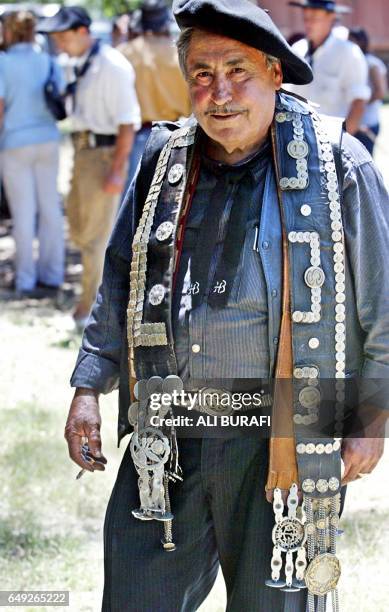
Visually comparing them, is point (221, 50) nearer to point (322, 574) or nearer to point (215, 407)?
A: point (215, 407)

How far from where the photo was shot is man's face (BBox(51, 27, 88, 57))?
318 inches

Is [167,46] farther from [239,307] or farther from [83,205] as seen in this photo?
[239,307]

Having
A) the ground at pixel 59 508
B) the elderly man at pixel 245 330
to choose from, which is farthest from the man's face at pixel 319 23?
the elderly man at pixel 245 330

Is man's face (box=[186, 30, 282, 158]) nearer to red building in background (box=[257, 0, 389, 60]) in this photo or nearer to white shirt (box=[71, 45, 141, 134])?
white shirt (box=[71, 45, 141, 134])

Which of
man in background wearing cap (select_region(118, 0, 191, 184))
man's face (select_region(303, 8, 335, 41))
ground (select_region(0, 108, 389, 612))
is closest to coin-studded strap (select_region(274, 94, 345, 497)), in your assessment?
ground (select_region(0, 108, 389, 612))

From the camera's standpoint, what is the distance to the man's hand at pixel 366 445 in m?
2.95

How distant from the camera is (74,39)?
26.6 feet

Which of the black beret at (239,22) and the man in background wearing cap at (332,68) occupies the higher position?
the man in background wearing cap at (332,68)

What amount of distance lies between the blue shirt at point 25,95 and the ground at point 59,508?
7.04 feet

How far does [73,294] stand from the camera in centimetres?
987

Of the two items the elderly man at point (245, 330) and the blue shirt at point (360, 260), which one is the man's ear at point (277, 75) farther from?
the blue shirt at point (360, 260)

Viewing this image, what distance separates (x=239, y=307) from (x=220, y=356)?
0.44ft

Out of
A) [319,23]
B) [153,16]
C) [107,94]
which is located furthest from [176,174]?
[153,16]

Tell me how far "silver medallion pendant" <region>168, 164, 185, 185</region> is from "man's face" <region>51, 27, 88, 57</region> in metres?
5.15
